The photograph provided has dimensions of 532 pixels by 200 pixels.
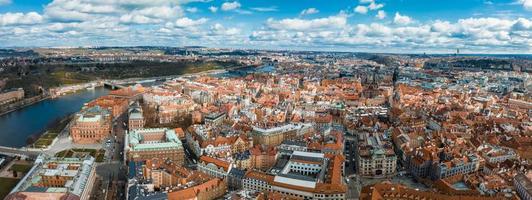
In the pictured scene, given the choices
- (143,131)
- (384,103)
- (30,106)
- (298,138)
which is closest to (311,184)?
(298,138)

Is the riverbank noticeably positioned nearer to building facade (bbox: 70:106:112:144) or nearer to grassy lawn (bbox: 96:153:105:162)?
building facade (bbox: 70:106:112:144)

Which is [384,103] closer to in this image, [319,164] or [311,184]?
[319,164]

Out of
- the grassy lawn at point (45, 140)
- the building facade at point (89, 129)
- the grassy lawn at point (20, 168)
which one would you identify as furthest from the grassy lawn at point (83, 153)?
the building facade at point (89, 129)

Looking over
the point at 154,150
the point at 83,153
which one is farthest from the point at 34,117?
the point at 154,150

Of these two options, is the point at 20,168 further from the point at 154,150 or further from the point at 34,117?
the point at 34,117

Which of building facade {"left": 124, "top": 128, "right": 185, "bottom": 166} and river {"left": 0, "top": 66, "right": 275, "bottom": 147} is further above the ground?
building facade {"left": 124, "top": 128, "right": 185, "bottom": 166}

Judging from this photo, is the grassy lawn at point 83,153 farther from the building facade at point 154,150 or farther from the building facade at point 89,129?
the building facade at point 89,129

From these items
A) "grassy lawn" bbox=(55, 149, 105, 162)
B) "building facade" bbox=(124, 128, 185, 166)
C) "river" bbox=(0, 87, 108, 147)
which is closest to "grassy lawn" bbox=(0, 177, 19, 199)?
"grassy lawn" bbox=(55, 149, 105, 162)

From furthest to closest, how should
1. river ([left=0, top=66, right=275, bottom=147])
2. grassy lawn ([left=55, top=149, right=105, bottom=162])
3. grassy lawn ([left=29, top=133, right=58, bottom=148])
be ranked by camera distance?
river ([left=0, top=66, right=275, bottom=147]), grassy lawn ([left=29, top=133, right=58, bottom=148]), grassy lawn ([left=55, top=149, right=105, bottom=162])

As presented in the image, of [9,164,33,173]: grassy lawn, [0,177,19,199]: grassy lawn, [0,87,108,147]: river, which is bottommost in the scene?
[0,177,19,199]: grassy lawn
